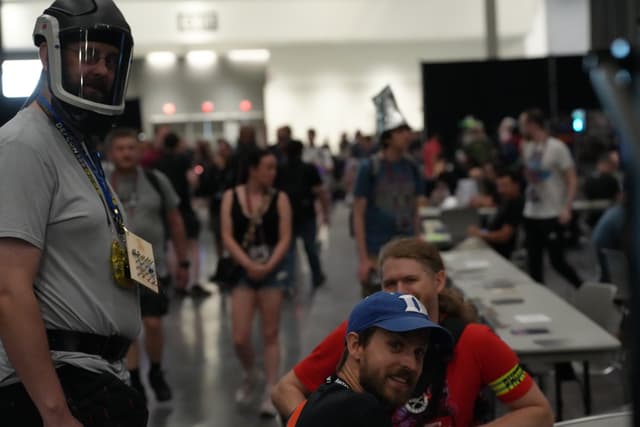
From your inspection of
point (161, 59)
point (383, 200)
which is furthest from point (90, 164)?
point (161, 59)

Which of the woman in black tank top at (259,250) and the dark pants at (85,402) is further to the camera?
the woman in black tank top at (259,250)

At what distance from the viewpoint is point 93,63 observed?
199 cm

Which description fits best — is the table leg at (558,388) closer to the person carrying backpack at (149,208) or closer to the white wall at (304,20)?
the person carrying backpack at (149,208)

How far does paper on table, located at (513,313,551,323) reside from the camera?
14.7 feet

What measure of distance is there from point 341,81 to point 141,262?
25.0 m

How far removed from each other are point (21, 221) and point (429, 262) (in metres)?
1.34

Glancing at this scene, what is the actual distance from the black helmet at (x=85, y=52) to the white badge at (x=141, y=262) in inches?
11.4

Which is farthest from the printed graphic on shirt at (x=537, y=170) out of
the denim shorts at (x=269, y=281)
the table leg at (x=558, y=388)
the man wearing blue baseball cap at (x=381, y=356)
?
the man wearing blue baseball cap at (x=381, y=356)

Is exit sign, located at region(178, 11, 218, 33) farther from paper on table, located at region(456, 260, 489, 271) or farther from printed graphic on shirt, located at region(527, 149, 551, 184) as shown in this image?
paper on table, located at region(456, 260, 489, 271)

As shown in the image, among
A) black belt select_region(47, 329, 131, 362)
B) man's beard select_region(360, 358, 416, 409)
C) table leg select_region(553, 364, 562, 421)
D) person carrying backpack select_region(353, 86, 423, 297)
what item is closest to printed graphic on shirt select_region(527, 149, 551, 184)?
person carrying backpack select_region(353, 86, 423, 297)

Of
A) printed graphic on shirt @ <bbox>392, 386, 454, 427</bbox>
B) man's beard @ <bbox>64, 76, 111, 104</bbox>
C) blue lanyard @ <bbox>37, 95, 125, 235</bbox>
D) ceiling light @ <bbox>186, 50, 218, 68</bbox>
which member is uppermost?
ceiling light @ <bbox>186, 50, 218, 68</bbox>

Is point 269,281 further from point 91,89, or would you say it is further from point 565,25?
point 565,25

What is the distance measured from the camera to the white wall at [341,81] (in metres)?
26.4

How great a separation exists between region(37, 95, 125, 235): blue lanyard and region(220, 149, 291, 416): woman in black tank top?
10.7ft
